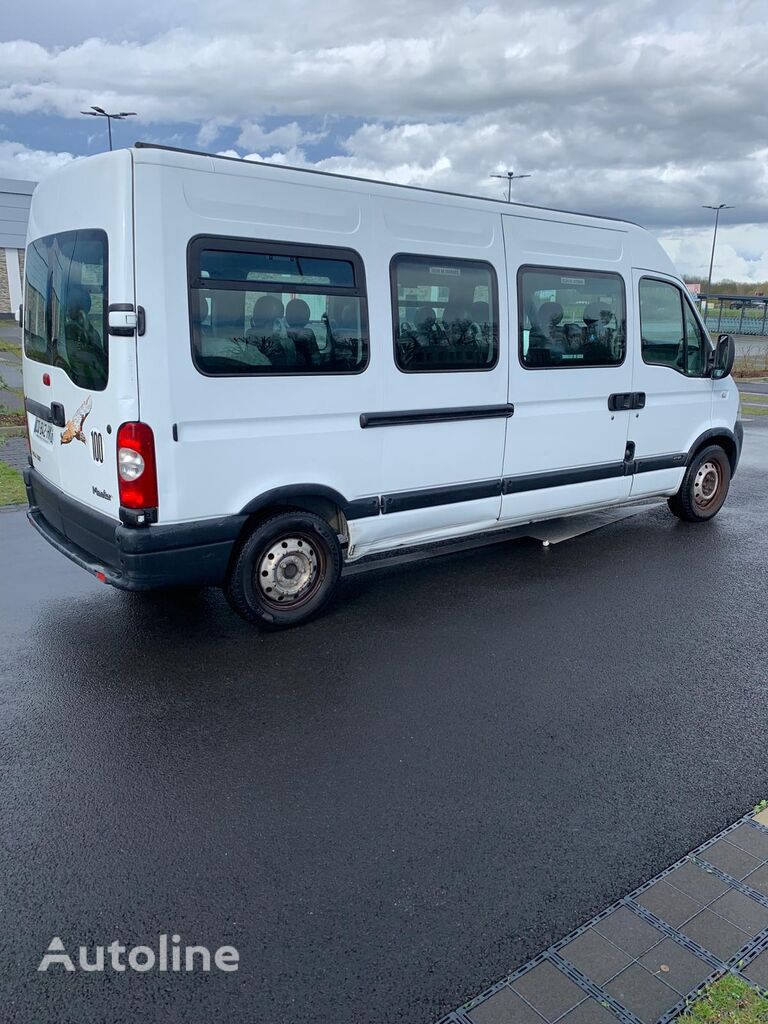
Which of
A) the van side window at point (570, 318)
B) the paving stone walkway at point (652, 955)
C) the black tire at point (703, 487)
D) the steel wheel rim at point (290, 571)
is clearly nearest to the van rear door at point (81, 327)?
the steel wheel rim at point (290, 571)

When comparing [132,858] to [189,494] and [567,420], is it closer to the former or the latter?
[189,494]

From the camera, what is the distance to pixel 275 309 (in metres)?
4.71

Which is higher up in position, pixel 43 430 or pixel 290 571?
pixel 43 430

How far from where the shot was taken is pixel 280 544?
16.6 ft

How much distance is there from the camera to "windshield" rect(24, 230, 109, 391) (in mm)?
4398

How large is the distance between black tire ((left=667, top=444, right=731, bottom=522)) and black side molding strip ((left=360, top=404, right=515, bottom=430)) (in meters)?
2.60

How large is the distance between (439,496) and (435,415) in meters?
0.60

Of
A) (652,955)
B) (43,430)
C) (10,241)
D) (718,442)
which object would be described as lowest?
(652,955)

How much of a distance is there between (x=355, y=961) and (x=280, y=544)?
2.84 meters

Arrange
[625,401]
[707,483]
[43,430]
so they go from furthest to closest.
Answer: [707,483]
[625,401]
[43,430]

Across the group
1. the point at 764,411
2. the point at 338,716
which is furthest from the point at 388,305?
the point at 764,411

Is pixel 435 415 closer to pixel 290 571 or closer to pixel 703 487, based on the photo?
pixel 290 571

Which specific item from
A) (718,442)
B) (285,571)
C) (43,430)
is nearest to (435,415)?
(285,571)

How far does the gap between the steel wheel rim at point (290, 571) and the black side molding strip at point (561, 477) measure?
1.71 m
